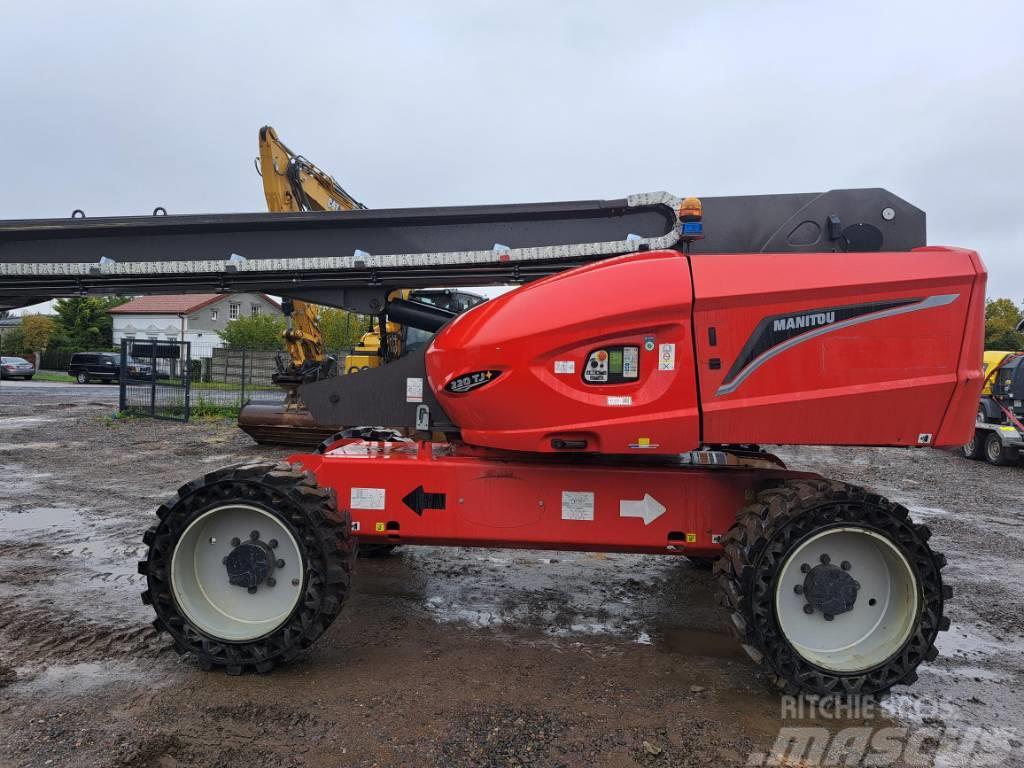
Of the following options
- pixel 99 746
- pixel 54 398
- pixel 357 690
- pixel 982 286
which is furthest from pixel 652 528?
pixel 54 398

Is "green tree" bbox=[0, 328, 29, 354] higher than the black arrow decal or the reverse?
higher

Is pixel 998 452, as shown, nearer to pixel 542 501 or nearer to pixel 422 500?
pixel 542 501

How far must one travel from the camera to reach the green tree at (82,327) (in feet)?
157

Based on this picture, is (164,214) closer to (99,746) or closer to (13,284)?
(13,284)

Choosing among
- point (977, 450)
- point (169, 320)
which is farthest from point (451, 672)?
point (169, 320)

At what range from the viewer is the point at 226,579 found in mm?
4086

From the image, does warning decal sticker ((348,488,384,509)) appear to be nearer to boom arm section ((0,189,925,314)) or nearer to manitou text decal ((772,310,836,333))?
boom arm section ((0,189,925,314))

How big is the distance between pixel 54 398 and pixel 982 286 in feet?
86.9

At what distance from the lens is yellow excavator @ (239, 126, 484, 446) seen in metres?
8.05

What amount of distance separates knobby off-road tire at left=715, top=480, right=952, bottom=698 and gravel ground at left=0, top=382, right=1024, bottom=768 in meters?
0.24

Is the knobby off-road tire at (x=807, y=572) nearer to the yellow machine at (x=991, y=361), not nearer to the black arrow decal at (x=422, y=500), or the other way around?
the black arrow decal at (x=422, y=500)

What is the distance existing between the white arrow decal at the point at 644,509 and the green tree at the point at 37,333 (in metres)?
55.9

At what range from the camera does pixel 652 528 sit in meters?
4.14

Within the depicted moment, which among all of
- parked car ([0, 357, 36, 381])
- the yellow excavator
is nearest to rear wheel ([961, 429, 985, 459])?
the yellow excavator
